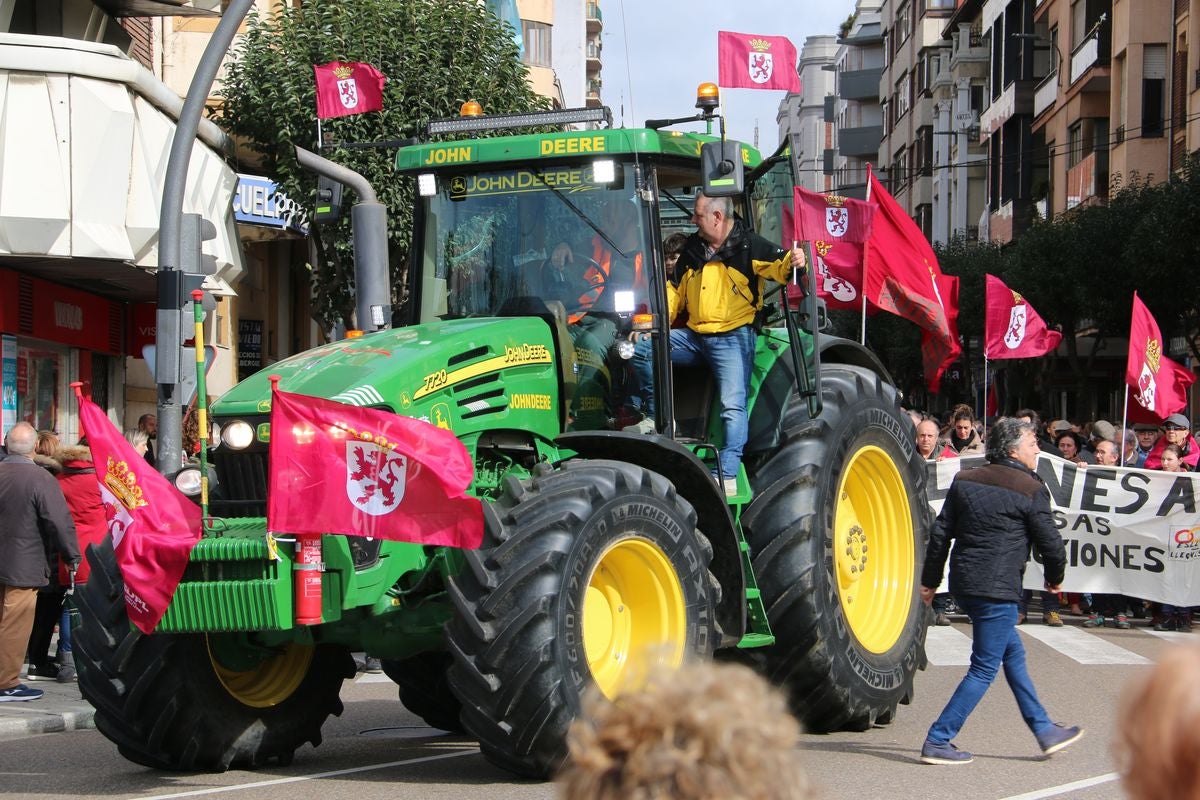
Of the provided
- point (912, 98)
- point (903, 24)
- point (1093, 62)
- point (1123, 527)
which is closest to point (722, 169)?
point (1123, 527)

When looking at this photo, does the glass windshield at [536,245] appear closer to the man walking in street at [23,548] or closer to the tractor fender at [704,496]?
the tractor fender at [704,496]

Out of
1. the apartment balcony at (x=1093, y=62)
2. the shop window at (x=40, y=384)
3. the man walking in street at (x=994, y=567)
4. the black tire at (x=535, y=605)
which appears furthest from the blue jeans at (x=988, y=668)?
the apartment balcony at (x=1093, y=62)

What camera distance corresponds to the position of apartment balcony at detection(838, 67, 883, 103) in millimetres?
100125

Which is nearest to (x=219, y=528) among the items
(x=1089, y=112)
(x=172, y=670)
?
(x=172, y=670)

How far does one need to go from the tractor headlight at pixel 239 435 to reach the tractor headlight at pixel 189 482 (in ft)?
0.99

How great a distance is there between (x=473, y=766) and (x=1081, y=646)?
274 inches

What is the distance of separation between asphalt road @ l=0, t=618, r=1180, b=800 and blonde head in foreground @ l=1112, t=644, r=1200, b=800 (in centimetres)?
441

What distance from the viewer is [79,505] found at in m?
12.6

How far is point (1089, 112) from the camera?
145 feet

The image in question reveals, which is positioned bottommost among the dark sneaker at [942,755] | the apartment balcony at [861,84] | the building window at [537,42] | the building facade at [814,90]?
the dark sneaker at [942,755]

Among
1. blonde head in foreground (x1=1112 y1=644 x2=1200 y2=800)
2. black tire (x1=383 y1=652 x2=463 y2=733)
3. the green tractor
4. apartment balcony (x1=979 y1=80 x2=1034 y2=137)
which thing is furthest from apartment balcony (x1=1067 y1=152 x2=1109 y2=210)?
blonde head in foreground (x1=1112 y1=644 x2=1200 y2=800)

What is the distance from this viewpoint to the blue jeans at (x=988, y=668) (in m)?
7.95

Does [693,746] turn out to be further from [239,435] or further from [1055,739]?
[1055,739]

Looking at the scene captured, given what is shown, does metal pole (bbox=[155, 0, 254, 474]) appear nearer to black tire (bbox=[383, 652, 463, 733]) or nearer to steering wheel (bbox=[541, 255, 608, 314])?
black tire (bbox=[383, 652, 463, 733])
